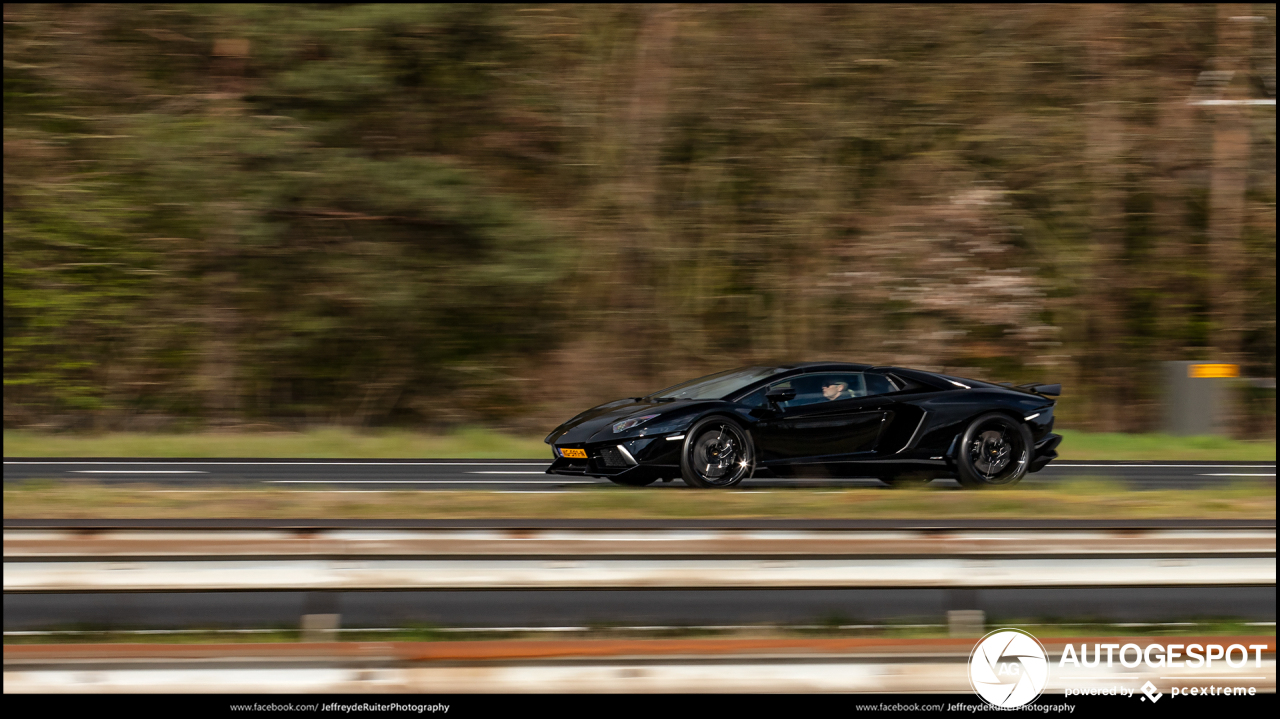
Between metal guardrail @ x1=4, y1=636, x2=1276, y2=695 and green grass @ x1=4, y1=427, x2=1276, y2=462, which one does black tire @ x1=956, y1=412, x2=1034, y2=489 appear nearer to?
green grass @ x1=4, y1=427, x2=1276, y2=462

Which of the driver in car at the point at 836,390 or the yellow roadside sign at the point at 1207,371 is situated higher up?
the yellow roadside sign at the point at 1207,371

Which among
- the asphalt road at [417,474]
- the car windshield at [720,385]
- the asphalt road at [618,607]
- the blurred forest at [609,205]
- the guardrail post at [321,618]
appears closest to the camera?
the guardrail post at [321,618]

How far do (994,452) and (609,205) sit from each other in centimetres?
935

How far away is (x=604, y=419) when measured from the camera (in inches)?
380

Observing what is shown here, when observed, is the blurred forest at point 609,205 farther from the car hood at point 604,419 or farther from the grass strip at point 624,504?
the grass strip at point 624,504

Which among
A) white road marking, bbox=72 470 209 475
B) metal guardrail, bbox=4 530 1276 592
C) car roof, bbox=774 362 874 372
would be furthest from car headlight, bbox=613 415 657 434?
metal guardrail, bbox=4 530 1276 592

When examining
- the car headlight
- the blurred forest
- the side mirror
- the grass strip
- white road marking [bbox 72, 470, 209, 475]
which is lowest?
the grass strip

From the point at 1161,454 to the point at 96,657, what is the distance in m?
13.0

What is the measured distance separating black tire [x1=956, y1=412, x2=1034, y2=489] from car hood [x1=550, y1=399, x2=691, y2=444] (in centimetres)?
230

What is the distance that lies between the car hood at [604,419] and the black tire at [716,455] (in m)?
0.27

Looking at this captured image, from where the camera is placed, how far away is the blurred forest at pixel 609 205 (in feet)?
56.3

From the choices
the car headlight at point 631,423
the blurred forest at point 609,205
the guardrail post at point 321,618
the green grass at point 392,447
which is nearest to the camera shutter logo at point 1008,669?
the guardrail post at point 321,618

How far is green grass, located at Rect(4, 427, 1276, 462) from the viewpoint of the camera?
45.3 feet
